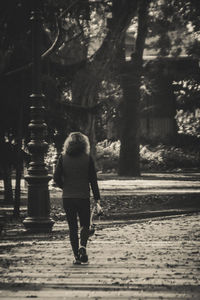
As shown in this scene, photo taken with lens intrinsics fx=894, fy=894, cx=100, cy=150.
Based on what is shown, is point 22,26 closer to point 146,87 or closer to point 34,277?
point 34,277

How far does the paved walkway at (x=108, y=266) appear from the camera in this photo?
28.0ft

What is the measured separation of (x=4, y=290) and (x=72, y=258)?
2734mm

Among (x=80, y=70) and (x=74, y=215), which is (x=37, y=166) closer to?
(x=74, y=215)

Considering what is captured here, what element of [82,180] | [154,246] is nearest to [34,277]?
[82,180]

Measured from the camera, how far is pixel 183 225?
650 inches

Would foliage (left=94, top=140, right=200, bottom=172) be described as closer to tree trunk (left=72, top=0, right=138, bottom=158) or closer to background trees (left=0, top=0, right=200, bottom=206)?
background trees (left=0, top=0, right=200, bottom=206)

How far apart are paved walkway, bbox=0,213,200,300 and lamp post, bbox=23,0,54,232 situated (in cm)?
33

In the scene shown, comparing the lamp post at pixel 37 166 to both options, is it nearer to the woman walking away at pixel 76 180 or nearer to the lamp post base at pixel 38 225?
the lamp post base at pixel 38 225

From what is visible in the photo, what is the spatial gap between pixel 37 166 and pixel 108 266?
5.68m

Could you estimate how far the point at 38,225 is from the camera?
15523 millimetres

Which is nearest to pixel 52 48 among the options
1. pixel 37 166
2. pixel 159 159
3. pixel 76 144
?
pixel 37 166

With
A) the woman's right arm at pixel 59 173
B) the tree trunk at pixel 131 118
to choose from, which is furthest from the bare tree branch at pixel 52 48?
the tree trunk at pixel 131 118

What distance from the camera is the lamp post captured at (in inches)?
613

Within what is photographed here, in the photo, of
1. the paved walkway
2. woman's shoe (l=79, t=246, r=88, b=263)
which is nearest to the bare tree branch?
the paved walkway
